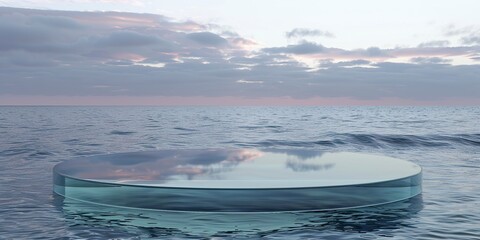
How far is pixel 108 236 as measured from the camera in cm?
657

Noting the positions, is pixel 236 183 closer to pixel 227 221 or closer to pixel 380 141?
pixel 227 221

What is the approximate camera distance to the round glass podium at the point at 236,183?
7328 millimetres

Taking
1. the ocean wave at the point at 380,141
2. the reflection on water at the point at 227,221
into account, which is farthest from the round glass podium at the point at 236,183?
the ocean wave at the point at 380,141

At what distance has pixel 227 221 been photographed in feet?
23.4

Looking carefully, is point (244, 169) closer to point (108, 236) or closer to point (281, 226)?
point (281, 226)

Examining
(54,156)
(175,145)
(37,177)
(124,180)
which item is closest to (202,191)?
(124,180)

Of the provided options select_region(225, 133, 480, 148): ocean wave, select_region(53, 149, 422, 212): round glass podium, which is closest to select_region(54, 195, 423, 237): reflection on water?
select_region(53, 149, 422, 212): round glass podium

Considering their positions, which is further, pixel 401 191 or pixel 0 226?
pixel 401 191

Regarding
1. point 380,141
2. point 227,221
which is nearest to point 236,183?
point 227,221

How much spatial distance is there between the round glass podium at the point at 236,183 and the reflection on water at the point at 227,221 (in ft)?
0.39

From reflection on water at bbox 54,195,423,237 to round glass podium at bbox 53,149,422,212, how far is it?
0.12m

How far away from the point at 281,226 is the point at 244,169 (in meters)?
3.13

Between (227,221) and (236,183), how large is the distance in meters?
1.04

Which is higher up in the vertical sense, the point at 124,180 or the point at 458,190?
the point at 124,180
